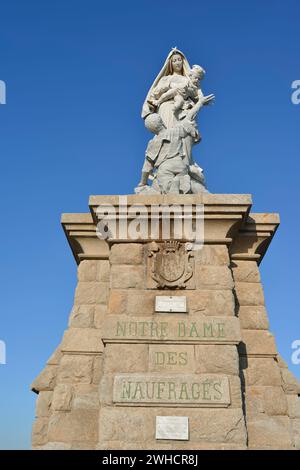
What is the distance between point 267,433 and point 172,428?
1220 mm

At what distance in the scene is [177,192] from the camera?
6715mm

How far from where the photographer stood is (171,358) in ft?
17.5

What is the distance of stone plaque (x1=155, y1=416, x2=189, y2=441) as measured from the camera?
4889mm

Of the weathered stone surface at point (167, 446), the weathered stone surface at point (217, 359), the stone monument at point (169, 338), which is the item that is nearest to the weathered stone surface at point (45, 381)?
the stone monument at point (169, 338)

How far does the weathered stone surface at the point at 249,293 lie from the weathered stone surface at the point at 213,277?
595mm

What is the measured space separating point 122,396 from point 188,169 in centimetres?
367

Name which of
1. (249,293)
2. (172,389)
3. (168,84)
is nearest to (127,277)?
(172,389)

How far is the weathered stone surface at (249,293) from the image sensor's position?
6.28m

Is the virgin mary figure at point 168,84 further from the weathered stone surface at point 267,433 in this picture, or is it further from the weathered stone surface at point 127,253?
the weathered stone surface at point 267,433

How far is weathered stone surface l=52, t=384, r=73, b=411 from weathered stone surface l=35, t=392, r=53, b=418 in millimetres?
453

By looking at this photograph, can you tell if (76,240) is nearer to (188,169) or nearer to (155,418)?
(188,169)

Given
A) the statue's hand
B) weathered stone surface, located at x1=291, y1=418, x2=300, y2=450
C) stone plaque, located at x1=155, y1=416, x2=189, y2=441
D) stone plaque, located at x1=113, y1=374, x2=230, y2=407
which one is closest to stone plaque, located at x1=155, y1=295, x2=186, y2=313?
stone plaque, located at x1=113, y1=374, x2=230, y2=407

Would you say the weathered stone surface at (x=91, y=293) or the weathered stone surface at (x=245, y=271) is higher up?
the weathered stone surface at (x=245, y=271)

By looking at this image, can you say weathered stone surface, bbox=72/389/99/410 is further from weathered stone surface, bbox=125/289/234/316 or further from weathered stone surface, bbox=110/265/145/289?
weathered stone surface, bbox=110/265/145/289
